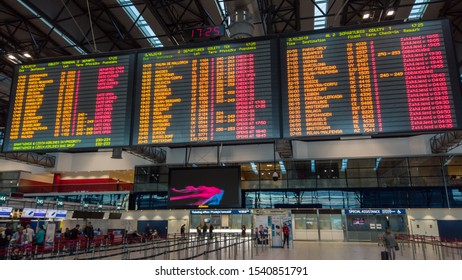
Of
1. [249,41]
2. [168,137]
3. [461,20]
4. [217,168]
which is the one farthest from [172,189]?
[461,20]

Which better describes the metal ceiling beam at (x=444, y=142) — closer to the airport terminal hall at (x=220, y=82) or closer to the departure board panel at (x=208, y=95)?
the airport terminal hall at (x=220, y=82)

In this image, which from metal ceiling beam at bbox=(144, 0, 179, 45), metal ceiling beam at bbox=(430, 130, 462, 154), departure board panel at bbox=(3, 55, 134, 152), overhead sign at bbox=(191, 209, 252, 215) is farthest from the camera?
overhead sign at bbox=(191, 209, 252, 215)

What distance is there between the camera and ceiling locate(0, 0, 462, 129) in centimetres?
1332

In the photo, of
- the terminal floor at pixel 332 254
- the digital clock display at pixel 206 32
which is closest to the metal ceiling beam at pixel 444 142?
the terminal floor at pixel 332 254

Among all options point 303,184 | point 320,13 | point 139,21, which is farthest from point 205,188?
point 303,184

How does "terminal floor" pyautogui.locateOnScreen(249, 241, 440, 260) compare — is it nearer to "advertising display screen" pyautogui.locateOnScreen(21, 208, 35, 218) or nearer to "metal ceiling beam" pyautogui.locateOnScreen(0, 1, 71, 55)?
"metal ceiling beam" pyautogui.locateOnScreen(0, 1, 71, 55)

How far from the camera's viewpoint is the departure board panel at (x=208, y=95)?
21.3 feet

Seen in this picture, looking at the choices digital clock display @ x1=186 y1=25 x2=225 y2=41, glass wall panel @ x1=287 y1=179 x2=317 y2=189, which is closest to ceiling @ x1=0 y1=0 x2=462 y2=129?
digital clock display @ x1=186 y1=25 x2=225 y2=41

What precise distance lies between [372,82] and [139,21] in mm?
11766

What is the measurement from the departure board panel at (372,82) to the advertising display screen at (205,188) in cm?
285

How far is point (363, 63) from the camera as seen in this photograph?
644cm

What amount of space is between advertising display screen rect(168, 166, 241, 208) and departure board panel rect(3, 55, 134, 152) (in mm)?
2265
